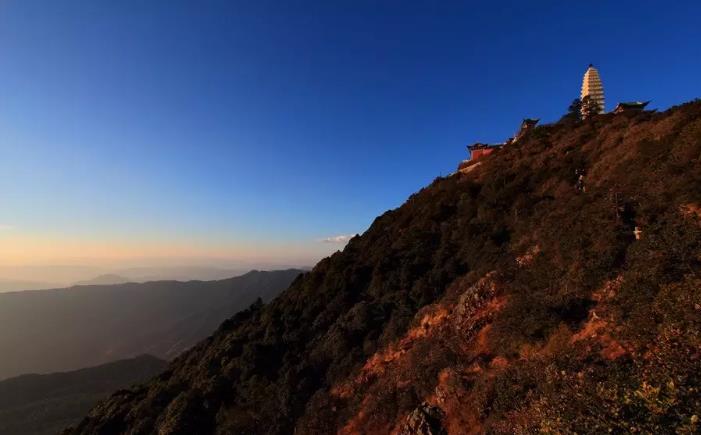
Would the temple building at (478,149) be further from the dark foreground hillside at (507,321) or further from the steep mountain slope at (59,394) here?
the steep mountain slope at (59,394)

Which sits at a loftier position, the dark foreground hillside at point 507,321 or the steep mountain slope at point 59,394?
the dark foreground hillside at point 507,321

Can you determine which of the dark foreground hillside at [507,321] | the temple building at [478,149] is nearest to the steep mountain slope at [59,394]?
the dark foreground hillside at [507,321]

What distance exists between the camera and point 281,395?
1878cm

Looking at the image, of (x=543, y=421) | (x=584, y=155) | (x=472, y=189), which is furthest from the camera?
(x=472, y=189)

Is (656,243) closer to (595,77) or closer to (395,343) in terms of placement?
(395,343)

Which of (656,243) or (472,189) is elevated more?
(472,189)

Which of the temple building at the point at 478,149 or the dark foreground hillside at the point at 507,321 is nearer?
the dark foreground hillside at the point at 507,321

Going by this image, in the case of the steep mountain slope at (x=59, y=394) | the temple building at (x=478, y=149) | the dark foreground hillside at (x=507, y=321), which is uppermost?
the temple building at (x=478, y=149)

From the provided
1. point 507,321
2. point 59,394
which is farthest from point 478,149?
point 59,394

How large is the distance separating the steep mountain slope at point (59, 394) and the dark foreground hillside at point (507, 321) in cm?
6226

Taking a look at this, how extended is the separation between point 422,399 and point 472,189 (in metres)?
19.6

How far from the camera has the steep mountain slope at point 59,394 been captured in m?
72.6

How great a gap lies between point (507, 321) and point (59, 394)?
115 m

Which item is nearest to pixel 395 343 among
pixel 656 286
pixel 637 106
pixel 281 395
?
pixel 281 395
